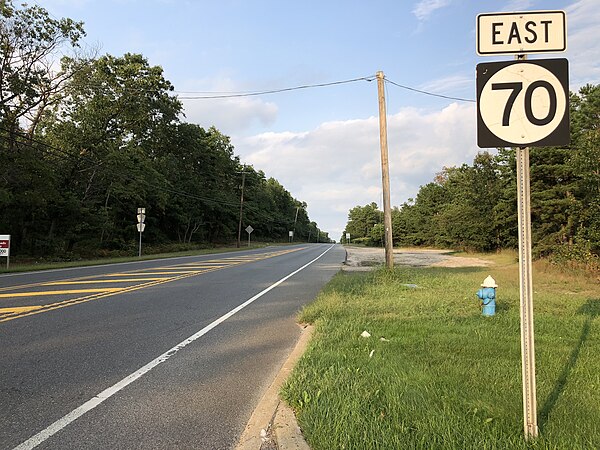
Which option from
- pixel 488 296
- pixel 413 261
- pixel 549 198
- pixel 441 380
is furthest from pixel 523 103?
pixel 413 261

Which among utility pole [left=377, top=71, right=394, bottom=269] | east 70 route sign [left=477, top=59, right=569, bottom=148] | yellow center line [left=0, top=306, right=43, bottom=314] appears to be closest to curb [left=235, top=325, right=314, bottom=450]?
east 70 route sign [left=477, top=59, right=569, bottom=148]

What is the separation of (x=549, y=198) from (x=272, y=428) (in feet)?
86.3

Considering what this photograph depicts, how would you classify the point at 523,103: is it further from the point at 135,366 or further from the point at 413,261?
the point at 413,261

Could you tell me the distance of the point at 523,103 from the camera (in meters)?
3.08

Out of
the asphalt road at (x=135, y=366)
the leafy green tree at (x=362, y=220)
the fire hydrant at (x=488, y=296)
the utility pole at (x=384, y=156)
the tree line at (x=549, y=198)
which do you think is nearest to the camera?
the asphalt road at (x=135, y=366)

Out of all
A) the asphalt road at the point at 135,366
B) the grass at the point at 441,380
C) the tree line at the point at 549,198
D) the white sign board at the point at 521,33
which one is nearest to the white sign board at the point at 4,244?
the asphalt road at the point at 135,366

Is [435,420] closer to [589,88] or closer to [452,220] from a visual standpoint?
[589,88]

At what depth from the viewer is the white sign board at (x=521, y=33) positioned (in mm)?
3166

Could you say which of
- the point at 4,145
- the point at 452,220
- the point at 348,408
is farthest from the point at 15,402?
the point at 452,220

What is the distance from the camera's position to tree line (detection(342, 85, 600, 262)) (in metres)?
18.4

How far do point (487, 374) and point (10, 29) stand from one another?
31292mm

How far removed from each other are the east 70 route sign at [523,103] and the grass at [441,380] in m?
2.15

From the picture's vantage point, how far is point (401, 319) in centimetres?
743

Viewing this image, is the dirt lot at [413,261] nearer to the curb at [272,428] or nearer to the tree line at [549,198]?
the tree line at [549,198]
